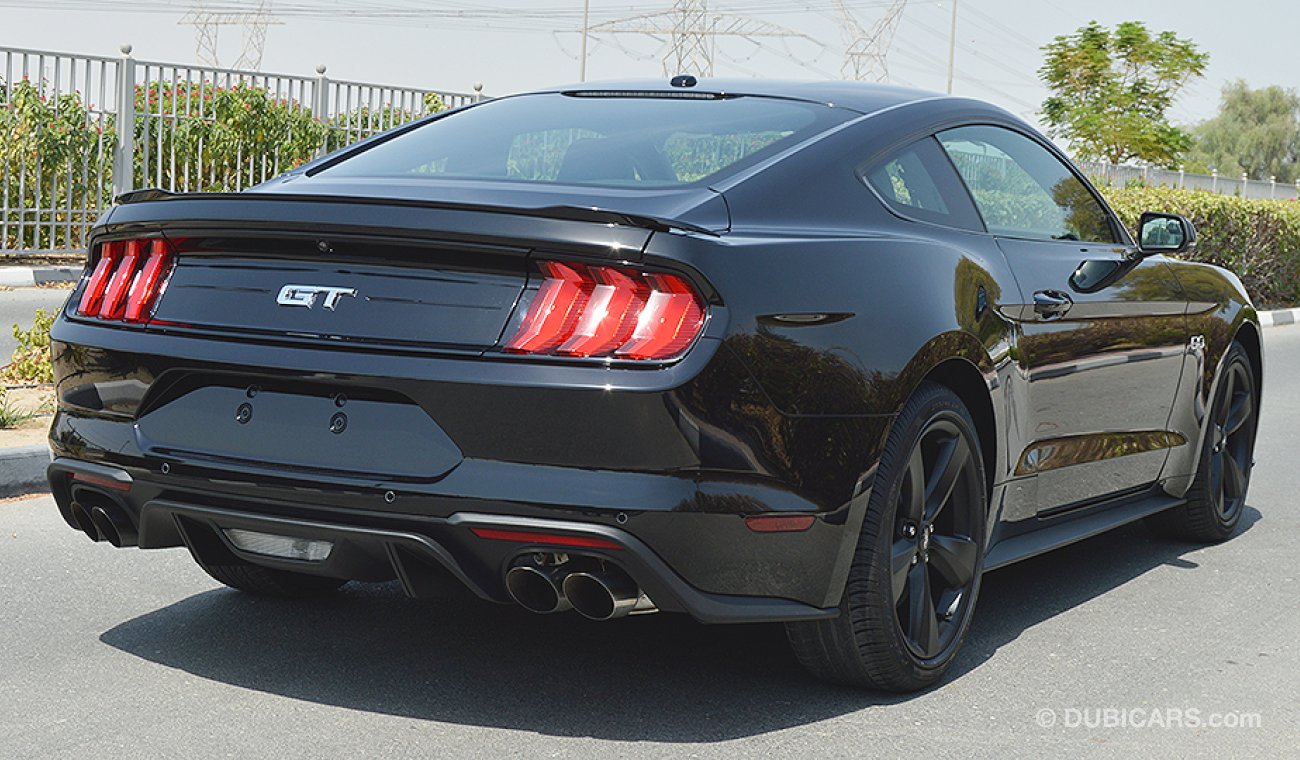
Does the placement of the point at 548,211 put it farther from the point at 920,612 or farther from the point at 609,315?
the point at 920,612

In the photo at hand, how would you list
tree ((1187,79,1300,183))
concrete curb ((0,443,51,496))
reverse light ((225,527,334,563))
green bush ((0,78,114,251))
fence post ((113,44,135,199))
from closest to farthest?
reverse light ((225,527,334,563))
concrete curb ((0,443,51,496))
green bush ((0,78,114,251))
fence post ((113,44,135,199))
tree ((1187,79,1300,183))

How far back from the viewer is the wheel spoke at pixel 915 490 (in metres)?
4.03

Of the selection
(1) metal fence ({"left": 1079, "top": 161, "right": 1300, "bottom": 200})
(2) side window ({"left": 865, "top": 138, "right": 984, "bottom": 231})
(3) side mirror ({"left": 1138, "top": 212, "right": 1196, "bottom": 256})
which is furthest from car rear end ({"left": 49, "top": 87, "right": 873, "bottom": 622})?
(1) metal fence ({"left": 1079, "top": 161, "right": 1300, "bottom": 200})

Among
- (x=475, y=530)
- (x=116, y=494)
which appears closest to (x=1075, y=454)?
(x=475, y=530)

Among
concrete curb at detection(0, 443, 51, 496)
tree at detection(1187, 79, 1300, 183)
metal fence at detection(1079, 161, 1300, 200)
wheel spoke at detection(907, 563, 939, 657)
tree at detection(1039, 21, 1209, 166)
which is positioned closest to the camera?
wheel spoke at detection(907, 563, 939, 657)

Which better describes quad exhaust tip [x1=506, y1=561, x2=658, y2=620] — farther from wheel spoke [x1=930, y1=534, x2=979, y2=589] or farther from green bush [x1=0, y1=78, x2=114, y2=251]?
green bush [x1=0, y1=78, x2=114, y2=251]

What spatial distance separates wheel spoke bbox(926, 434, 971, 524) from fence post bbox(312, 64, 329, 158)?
49.7 ft

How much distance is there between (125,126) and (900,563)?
1405 cm

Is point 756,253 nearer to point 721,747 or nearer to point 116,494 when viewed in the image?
point 721,747

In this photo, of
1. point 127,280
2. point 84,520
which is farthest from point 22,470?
point 127,280

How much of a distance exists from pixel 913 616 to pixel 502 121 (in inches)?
68.7

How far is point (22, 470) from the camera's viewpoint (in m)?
6.35

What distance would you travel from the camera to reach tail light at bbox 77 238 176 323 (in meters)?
3.91

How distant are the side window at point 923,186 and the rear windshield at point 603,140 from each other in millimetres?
190
